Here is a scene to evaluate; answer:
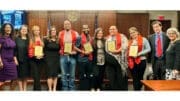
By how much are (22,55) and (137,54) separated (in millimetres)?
731

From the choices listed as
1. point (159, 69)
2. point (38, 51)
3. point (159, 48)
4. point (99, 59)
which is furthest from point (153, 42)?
point (38, 51)

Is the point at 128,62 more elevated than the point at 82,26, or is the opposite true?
the point at 82,26

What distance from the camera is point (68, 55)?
6.94 feet

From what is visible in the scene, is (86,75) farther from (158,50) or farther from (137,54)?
(158,50)

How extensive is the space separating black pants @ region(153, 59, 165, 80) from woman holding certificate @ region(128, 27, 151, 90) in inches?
2.8

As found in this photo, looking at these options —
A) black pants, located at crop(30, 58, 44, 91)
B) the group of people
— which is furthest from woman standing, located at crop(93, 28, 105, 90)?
black pants, located at crop(30, 58, 44, 91)

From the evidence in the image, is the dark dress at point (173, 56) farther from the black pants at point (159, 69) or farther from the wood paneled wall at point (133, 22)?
the wood paneled wall at point (133, 22)

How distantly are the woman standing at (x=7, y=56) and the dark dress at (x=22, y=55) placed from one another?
0.03m

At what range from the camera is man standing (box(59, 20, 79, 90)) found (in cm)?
210

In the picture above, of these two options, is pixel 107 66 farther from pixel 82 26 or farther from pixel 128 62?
pixel 82 26
